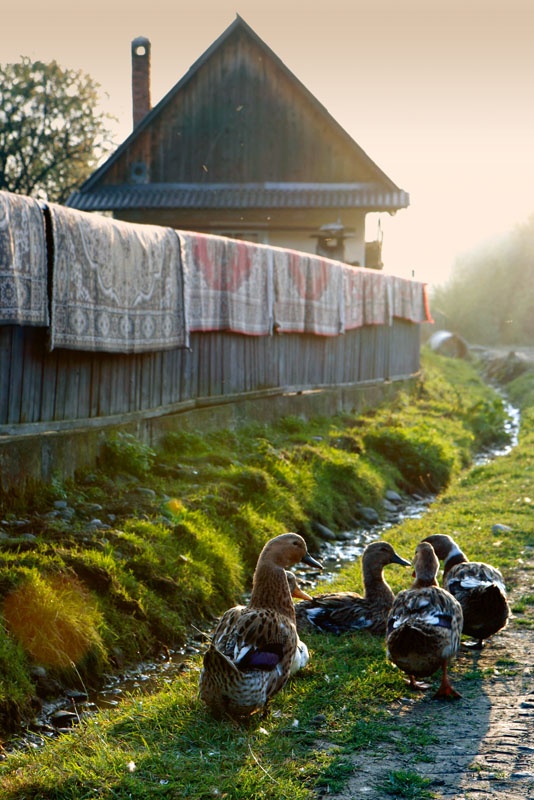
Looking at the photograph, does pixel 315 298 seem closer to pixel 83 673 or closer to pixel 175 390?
pixel 175 390

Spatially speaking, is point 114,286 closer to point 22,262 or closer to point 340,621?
point 22,262

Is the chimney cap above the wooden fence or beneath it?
above

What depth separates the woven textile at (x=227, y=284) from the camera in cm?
1200

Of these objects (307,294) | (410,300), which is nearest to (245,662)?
(307,294)

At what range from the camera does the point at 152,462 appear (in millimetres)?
10820

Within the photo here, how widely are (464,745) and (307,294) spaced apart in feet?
37.9

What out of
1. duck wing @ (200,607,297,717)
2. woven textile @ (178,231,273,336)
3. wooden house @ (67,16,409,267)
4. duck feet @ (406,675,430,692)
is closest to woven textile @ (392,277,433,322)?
wooden house @ (67,16,409,267)

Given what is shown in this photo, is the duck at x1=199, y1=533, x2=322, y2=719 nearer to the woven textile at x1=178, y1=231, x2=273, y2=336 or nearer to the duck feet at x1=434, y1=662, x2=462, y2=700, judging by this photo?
the duck feet at x1=434, y1=662, x2=462, y2=700

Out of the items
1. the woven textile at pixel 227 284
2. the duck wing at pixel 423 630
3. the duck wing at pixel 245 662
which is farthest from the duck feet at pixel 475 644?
the woven textile at pixel 227 284

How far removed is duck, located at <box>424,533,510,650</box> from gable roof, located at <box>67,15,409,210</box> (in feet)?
56.9

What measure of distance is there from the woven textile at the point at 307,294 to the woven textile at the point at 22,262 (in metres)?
6.48

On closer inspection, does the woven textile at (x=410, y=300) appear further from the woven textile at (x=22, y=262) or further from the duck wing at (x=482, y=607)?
the duck wing at (x=482, y=607)

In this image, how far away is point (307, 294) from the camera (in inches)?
634

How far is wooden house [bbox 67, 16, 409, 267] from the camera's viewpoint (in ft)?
79.5
